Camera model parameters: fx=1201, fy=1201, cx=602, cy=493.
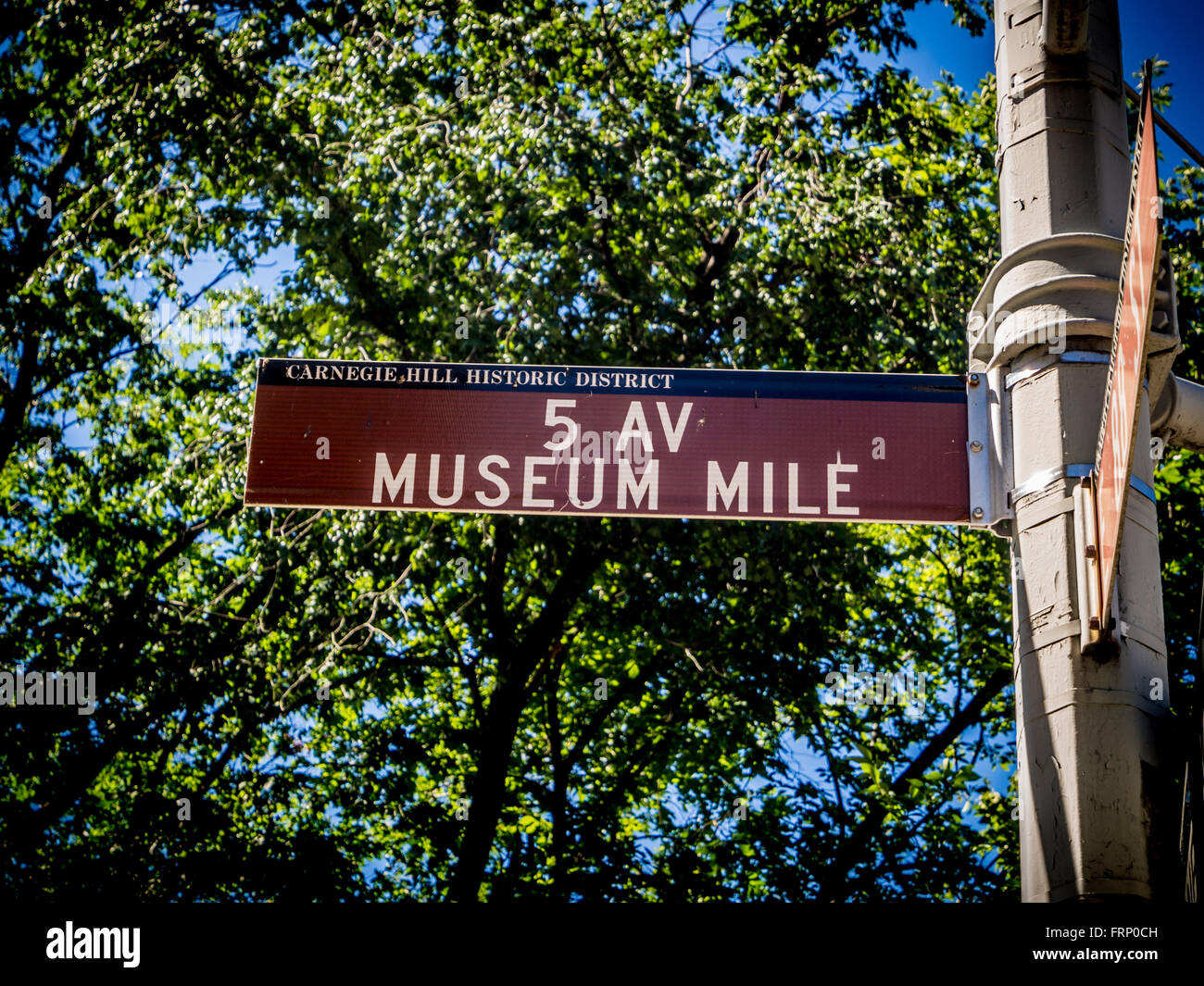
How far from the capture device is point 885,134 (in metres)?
13.8

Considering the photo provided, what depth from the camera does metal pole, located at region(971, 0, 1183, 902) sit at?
7.98 feet

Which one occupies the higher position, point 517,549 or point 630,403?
point 517,549

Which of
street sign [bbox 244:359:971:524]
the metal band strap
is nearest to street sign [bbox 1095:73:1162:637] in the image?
the metal band strap

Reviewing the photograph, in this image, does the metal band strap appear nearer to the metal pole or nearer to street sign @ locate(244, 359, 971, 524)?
the metal pole

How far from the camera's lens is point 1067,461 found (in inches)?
108

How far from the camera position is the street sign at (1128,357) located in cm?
229

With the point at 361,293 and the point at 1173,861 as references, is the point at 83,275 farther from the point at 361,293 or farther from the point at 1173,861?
the point at 1173,861

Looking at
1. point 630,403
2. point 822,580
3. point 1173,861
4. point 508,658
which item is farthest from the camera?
point 508,658

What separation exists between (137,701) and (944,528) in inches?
396

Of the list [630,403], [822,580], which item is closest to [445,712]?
[822,580]

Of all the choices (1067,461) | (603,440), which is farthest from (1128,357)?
(603,440)

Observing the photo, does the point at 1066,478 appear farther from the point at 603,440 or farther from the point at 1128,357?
the point at 603,440

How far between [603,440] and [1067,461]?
1.29m

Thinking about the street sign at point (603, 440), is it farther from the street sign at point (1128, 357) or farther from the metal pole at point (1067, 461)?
the street sign at point (1128, 357)
